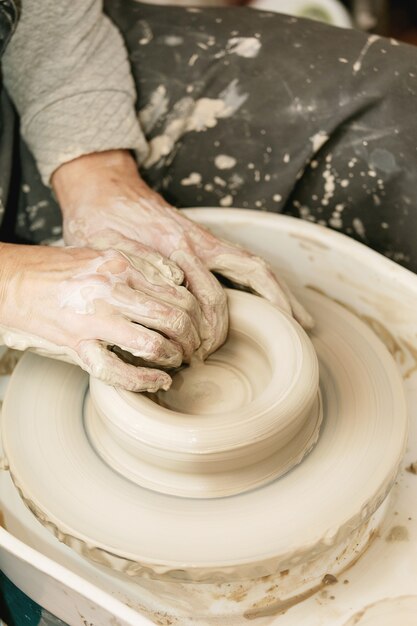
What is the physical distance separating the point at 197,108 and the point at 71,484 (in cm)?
83

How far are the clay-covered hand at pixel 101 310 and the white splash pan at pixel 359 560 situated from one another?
0.25m

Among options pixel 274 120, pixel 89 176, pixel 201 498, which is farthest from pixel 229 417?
pixel 274 120

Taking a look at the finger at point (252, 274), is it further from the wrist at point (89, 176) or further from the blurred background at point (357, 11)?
the blurred background at point (357, 11)

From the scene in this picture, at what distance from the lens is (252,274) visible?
3.77ft

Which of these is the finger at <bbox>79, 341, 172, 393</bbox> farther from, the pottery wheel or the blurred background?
the blurred background

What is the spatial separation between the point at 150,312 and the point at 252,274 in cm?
25

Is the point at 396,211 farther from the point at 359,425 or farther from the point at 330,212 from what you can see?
the point at 359,425

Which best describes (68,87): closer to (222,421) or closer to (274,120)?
(274,120)

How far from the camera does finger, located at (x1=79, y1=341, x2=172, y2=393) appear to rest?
3.06 ft

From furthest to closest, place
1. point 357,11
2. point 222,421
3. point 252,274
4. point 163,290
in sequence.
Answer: point 357,11, point 252,274, point 163,290, point 222,421

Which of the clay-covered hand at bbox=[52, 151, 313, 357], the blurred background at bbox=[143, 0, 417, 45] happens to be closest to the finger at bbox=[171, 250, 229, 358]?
the clay-covered hand at bbox=[52, 151, 313, 357]

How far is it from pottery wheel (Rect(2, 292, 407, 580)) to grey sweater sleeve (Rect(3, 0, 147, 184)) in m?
0.45

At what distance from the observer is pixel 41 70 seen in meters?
1.35

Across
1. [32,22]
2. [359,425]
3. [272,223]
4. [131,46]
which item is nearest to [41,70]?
[32,22]
